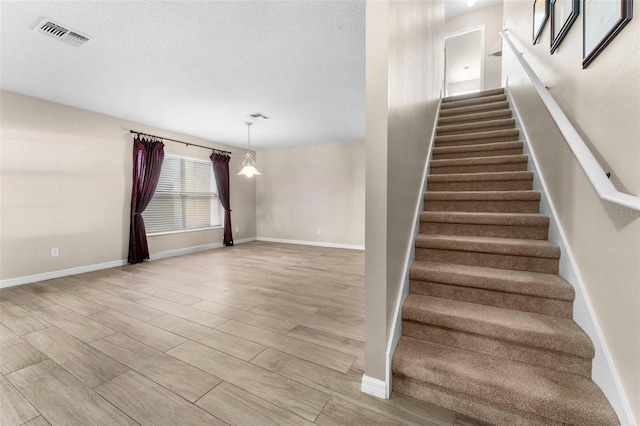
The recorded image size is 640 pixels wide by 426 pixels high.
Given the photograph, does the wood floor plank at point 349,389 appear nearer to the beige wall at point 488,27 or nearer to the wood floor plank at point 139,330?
the wood floor plank at point 139,330

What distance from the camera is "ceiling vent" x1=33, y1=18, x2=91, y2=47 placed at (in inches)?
82.1

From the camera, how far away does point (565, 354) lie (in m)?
1.28

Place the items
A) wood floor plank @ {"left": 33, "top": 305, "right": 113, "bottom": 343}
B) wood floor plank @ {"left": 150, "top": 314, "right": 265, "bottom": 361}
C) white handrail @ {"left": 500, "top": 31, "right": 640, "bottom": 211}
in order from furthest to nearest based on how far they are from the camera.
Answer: wood floor plank @ {"left": 33, "top": 305, "right": 113, "bottom": 343} < wood floor plank @ {"left": 150, "top": 314, "right": 265, "bottom": 361} < white handrail @ {"left": 500, "top": 31, "right": 640, "bottom": 211}

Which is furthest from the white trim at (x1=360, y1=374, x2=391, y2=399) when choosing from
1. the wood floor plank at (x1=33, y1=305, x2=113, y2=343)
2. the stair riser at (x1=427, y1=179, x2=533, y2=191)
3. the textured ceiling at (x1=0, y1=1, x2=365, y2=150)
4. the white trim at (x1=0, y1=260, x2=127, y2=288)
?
the white trim at (x1=0, y1=260, x2=127, y2=288)

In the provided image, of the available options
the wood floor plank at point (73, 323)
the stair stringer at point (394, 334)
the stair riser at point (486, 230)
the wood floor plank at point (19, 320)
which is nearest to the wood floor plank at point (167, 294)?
the wood floor plank at point (73, 323)

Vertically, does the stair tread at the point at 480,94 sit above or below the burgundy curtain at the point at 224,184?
above

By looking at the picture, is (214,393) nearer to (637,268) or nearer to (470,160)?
(637,268)

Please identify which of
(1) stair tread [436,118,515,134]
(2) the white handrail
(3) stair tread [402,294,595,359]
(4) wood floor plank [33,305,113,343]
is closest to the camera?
(2) the white handrail

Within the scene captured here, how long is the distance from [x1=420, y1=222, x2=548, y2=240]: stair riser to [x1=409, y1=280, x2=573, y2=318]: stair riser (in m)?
0.57

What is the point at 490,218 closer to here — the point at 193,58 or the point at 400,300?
the point at 400,300

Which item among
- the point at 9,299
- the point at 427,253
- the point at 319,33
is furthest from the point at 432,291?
the point at 9,299

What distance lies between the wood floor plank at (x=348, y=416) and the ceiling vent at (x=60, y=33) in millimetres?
3437

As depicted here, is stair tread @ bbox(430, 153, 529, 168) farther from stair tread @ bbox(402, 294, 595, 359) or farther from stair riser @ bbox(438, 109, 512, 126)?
stair tread @ bbox(402, 294, 595, 359)

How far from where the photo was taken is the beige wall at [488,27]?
5.02m
